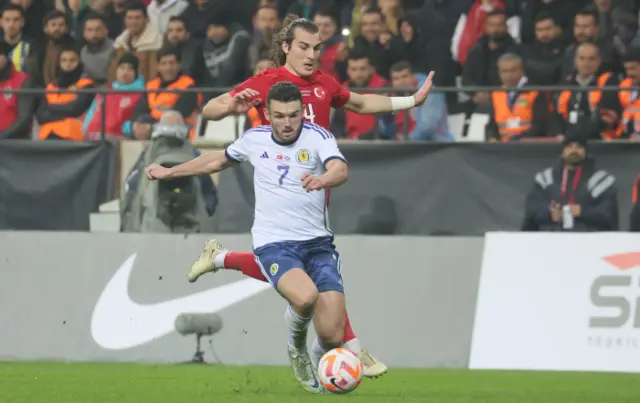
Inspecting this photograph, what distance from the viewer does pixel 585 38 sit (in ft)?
53.5

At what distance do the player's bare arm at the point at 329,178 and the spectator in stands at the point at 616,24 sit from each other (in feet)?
24.1

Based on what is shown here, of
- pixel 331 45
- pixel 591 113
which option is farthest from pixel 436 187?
pixel 331 45

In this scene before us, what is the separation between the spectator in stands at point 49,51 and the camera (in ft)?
60.0

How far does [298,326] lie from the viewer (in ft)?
33.7

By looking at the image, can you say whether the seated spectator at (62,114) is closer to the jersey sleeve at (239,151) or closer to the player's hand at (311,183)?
the jersey sleeve at (239,151)

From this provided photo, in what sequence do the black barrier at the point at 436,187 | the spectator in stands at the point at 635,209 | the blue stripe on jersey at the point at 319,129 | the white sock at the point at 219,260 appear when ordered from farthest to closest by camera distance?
the black barrier at the point at 436,187 → the spectator in stands at the point at 635,209 → the white sock at the point at 219,260 → the blue stripe on jersey at the point at 319,129

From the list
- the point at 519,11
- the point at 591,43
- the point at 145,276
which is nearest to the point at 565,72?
the point at 591,43

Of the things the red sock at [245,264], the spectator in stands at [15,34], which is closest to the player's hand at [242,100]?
the red sock at [245,264]

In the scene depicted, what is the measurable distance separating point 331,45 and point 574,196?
465cm

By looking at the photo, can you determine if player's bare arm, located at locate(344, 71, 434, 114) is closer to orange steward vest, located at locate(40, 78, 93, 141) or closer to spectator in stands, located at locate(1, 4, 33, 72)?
orange steward vest, located at locate(40, 78, 93, 141)

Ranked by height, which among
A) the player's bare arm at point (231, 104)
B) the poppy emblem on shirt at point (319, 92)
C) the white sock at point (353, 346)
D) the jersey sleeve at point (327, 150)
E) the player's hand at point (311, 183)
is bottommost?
the white sock at point (353, 346)

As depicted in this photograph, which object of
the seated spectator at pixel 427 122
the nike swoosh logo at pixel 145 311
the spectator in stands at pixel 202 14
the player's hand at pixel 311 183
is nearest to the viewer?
the player's hand at pixel 311 183

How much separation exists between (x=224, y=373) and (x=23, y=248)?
338 centimetres

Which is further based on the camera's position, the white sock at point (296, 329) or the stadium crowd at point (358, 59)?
the stadium crowd at point (358, 59)
